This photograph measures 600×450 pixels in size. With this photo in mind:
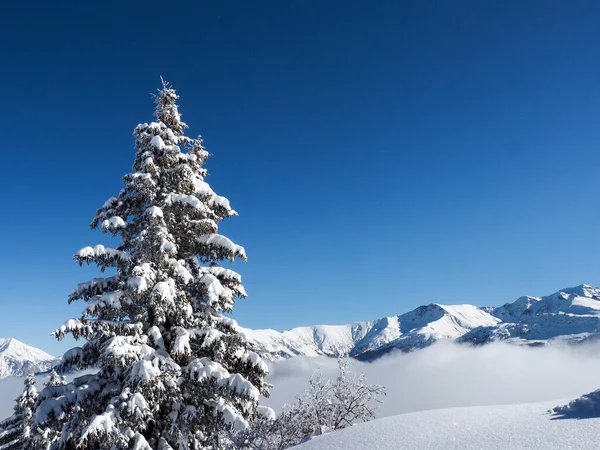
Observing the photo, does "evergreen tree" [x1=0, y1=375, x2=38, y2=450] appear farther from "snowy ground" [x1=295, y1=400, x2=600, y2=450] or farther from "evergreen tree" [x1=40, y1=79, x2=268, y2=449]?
"snowy ground" [x1=295, y1=400, x2=600, y2=450]

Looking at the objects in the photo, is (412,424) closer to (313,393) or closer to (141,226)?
(141,226)

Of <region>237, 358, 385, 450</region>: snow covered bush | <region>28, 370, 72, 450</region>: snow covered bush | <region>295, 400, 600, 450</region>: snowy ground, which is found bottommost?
<region>237, 358, 385, 450</region>: snow covered bush

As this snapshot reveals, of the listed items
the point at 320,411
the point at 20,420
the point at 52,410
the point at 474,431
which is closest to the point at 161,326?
the point at 52,410

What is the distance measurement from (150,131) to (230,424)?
9566 mm

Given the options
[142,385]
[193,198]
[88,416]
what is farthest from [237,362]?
[193,198]

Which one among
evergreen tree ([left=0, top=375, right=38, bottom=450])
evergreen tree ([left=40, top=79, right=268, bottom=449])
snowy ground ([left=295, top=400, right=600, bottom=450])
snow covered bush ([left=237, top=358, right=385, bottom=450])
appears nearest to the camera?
snowy ground ([left=295, top=400, right=600, bottom=450])

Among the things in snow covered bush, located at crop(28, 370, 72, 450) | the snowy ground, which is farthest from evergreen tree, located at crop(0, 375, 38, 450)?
the snowy ground

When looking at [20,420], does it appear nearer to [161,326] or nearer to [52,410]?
[52,410]

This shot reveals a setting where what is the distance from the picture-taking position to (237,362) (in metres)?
12.7

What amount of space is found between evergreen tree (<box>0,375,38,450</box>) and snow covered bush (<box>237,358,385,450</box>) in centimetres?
1743

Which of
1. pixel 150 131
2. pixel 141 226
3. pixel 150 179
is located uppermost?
pixel 150 131

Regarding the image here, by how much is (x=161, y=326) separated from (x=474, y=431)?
8.95 metres

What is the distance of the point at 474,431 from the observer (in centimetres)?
819

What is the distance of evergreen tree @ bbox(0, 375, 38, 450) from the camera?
30.8 meters
